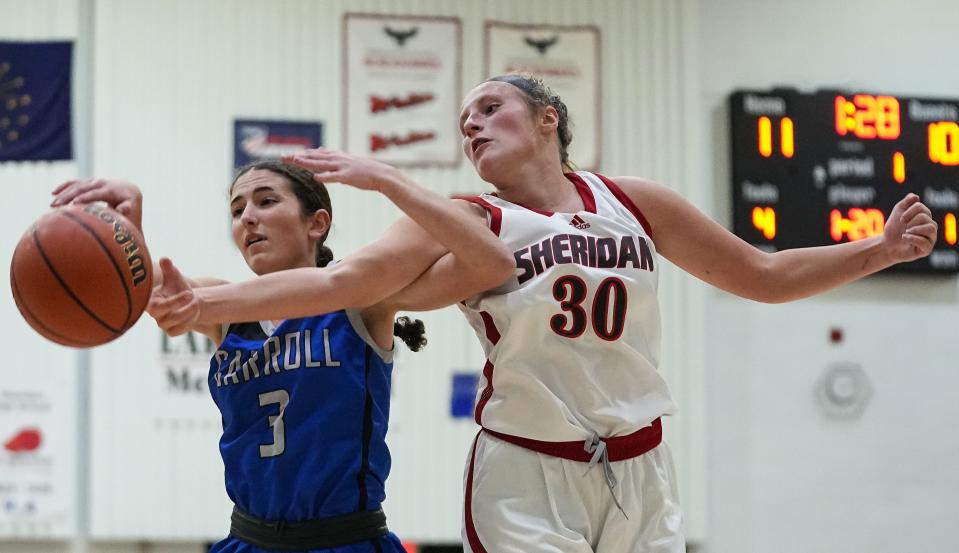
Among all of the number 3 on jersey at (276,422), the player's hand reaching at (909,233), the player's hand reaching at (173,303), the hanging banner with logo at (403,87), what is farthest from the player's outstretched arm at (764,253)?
the hanging banner with logo at (403,87)

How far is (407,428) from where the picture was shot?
7.28 meters

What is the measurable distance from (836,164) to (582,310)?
523cm

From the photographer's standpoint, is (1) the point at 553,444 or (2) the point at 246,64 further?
(2) the point at 246,64

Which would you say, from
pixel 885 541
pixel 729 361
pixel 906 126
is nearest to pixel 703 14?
pixel 906 126

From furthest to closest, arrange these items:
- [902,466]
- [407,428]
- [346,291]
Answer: [902,466] < [407,428] < [346,291]

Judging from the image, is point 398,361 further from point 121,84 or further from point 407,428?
point 121,84

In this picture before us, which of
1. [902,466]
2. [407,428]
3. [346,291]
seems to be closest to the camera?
[346,291]

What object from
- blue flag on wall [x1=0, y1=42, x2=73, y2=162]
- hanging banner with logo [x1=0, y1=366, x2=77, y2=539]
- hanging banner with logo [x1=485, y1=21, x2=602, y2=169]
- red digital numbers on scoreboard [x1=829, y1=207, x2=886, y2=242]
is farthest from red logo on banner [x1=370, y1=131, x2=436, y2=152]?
red digital numbers on scoreboard [x1=829, y1=207, x2=886, y2=242]

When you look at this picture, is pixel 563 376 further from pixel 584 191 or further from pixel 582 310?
pixel 584 191

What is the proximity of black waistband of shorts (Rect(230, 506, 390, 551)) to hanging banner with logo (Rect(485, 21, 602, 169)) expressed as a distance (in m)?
5.01

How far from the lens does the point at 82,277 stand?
2479mm

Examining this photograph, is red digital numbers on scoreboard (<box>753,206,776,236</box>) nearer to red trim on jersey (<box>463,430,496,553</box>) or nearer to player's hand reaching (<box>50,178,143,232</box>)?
red trim on jersey (<box>463,430,496,553</box>)

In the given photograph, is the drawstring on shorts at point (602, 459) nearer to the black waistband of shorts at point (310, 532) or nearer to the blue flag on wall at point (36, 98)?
the black waistband of shorts at point (310, 532)

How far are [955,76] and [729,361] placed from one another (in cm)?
282
